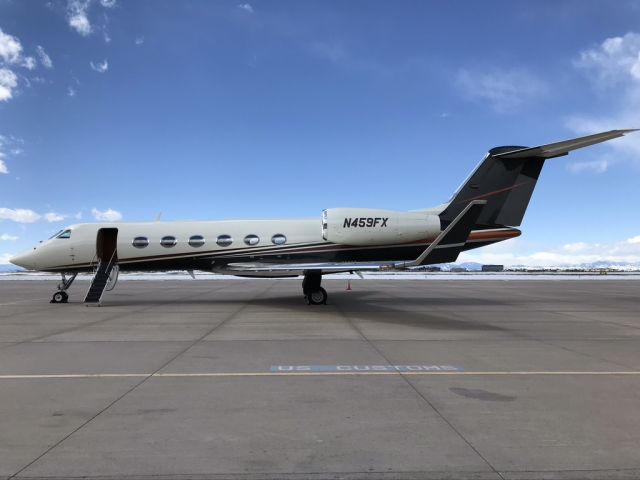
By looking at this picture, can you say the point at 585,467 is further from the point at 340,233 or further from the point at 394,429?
the point at 340,233

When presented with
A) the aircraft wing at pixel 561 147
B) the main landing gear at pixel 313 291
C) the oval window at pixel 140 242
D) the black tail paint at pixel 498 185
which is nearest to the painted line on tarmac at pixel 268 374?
the aircraft wing at pixel 561 147

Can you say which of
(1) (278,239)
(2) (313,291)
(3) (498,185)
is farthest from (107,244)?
(3) (498,185)

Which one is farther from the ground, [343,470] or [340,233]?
[340,233]

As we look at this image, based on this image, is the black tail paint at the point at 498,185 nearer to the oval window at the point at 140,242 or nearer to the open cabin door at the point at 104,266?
the oval window at the point at 140,242

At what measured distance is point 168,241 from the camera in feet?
55.7

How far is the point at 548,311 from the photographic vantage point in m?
15.2

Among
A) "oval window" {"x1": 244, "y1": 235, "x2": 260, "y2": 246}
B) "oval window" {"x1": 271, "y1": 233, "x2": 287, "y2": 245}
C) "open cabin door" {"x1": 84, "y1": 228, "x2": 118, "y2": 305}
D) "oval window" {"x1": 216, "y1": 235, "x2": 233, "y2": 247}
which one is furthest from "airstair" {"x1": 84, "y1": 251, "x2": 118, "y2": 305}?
"oval window" {"x1": 271, "y1": 233, "x2": 287, "y2": 245}

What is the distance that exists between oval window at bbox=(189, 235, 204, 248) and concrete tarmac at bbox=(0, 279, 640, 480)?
648 centimetres

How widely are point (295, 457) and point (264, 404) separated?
1421mm

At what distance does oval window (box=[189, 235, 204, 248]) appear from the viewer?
16.9 metres

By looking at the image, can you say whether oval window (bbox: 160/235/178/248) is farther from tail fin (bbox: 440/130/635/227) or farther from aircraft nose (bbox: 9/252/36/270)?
tail fin (bbox: 440/130/635/227)

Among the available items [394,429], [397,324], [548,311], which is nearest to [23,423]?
[394,429]

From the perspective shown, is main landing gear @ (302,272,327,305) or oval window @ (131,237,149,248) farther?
oval window @ (131,237,149,248)

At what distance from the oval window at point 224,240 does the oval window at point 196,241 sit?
58 centimetres
